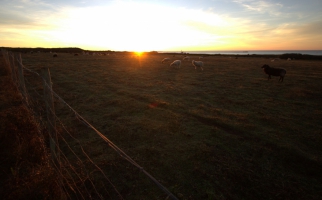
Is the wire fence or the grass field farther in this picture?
the grass field

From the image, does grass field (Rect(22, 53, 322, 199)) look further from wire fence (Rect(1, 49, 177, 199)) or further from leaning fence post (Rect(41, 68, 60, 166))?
leaning fence post (Rect(41, 68, 60, 166))

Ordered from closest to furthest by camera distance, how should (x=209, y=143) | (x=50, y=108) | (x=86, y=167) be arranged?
(x=50, y=108) < (x=86, y=167) < (x=209, y=143)

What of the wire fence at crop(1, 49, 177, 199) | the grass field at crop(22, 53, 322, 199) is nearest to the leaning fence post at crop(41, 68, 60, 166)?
the wire fence at crop(1, 49, 177, 199)

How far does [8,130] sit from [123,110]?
4.08 metres

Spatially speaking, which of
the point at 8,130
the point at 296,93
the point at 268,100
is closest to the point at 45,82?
the point at 8,130

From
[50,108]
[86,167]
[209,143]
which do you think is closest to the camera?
[50,108]

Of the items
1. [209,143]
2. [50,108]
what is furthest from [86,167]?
[209,143]

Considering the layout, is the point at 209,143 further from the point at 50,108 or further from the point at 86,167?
the point at 50,108

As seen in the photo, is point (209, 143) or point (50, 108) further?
point (209, 143)

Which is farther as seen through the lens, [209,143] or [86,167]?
[209,143]

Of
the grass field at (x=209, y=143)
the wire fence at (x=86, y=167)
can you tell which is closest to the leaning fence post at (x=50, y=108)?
the wire fence at (x=86, y=167)

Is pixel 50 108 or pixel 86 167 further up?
pixel 50 108

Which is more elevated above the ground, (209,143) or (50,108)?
(50,108)

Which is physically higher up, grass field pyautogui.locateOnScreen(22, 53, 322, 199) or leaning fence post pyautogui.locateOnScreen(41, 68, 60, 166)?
leaning fence post pyautogui.locateOnScreen(41, 68, 60, 166)
